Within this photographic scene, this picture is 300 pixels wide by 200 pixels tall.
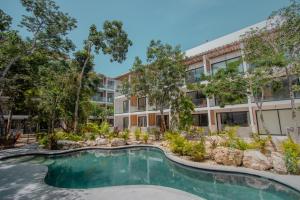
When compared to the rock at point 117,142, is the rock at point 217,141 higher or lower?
higher

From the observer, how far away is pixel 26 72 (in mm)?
17453

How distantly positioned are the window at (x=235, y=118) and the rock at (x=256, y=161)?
12552 mm

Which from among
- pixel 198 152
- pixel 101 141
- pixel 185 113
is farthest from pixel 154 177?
pixel 185 113

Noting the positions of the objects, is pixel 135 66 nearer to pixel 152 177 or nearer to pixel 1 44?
pixel 1 44

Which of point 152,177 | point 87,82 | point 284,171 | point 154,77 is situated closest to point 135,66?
point 154,77

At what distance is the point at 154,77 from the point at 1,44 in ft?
46.6

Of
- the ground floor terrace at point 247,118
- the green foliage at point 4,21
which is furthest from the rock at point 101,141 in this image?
the green foliage at point 4,21

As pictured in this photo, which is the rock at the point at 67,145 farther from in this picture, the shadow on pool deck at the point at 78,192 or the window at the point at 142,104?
the window at the point at 142,104

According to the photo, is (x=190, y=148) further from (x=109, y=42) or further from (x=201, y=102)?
(x=109, y=42)

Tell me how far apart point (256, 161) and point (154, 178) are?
5.21 meters

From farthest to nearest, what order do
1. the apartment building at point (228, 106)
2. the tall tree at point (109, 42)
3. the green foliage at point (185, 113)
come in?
1. the tall tree at point (109, 42)
2. the green foliage at point (185, 113)
3. the apartment building at point (228, 106)

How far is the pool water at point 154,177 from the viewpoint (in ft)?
21.6

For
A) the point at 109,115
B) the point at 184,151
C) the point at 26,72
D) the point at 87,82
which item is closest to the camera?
the point at 184,151

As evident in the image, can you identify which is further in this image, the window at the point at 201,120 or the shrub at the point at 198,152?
the window at the point at 201,120
